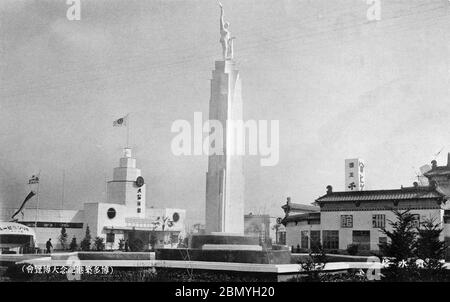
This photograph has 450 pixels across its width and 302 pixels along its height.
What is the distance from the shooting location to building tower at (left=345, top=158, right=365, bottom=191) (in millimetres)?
70062

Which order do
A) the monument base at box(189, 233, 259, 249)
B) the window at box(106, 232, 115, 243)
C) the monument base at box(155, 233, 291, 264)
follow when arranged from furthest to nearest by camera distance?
the window at box(106, 232, 115, 243) → the monument base at box(189, 233, 259, 249) → the monument base at box(155, 233, 291, 264)

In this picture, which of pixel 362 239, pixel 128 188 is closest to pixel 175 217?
pixel 128 188

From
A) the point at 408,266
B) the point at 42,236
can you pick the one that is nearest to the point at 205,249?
the point at 408,266

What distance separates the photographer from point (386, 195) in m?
49.0

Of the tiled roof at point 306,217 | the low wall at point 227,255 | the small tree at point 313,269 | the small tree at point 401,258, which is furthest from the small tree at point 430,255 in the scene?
the tiled roof at point 306,217

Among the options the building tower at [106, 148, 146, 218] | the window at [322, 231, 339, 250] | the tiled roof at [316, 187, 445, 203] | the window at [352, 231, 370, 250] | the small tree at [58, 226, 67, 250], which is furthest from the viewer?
the building tower at [106, 148, 146, 218]

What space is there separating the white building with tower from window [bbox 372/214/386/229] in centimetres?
3377

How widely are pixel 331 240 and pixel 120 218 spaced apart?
37240mm

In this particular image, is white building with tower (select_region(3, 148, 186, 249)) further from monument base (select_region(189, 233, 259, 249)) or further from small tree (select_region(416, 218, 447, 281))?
small tree (select_region(416, 218, 447, 281))

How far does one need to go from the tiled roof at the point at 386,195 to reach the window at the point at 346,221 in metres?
1.50

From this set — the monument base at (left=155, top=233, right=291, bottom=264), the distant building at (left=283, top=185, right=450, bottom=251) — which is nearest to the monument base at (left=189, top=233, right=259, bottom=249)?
the monument base at (left=155, top=233, right=291, bottom=264)

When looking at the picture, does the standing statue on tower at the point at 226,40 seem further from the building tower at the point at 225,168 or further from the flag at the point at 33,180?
the flag at the point at 33,180

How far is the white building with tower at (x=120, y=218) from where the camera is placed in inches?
2921

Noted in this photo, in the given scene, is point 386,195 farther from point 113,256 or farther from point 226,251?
point 113,256
